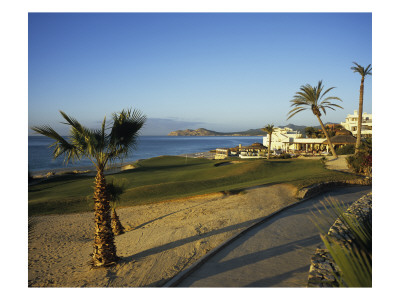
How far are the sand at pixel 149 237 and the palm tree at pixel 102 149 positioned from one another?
0.61 meters

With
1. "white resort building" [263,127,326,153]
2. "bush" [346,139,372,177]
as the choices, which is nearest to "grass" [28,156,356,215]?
"bush" [346,139,372,177]

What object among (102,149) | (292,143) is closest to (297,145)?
(292,143)

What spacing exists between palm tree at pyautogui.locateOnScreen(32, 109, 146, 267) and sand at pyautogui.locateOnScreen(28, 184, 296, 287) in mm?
608

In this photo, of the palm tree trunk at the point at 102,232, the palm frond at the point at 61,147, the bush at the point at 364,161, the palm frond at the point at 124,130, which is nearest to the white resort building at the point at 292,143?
the bush at the point at 364,161

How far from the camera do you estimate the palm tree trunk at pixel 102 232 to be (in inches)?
271

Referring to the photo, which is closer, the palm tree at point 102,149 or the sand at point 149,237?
the sand at point 149,237

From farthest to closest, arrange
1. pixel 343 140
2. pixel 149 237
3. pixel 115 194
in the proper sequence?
pixel 343 140 → pixel 115 194 → pixel 149 237

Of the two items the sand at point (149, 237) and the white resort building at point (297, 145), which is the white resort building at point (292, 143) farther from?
the sand at point (149, 237)

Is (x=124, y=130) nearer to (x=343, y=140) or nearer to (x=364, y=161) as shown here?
(x=364, y=161)

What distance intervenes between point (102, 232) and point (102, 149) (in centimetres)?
232

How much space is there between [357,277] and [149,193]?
15.5 meters

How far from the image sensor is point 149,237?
909 cm

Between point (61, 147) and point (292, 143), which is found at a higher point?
point (292, 143)
